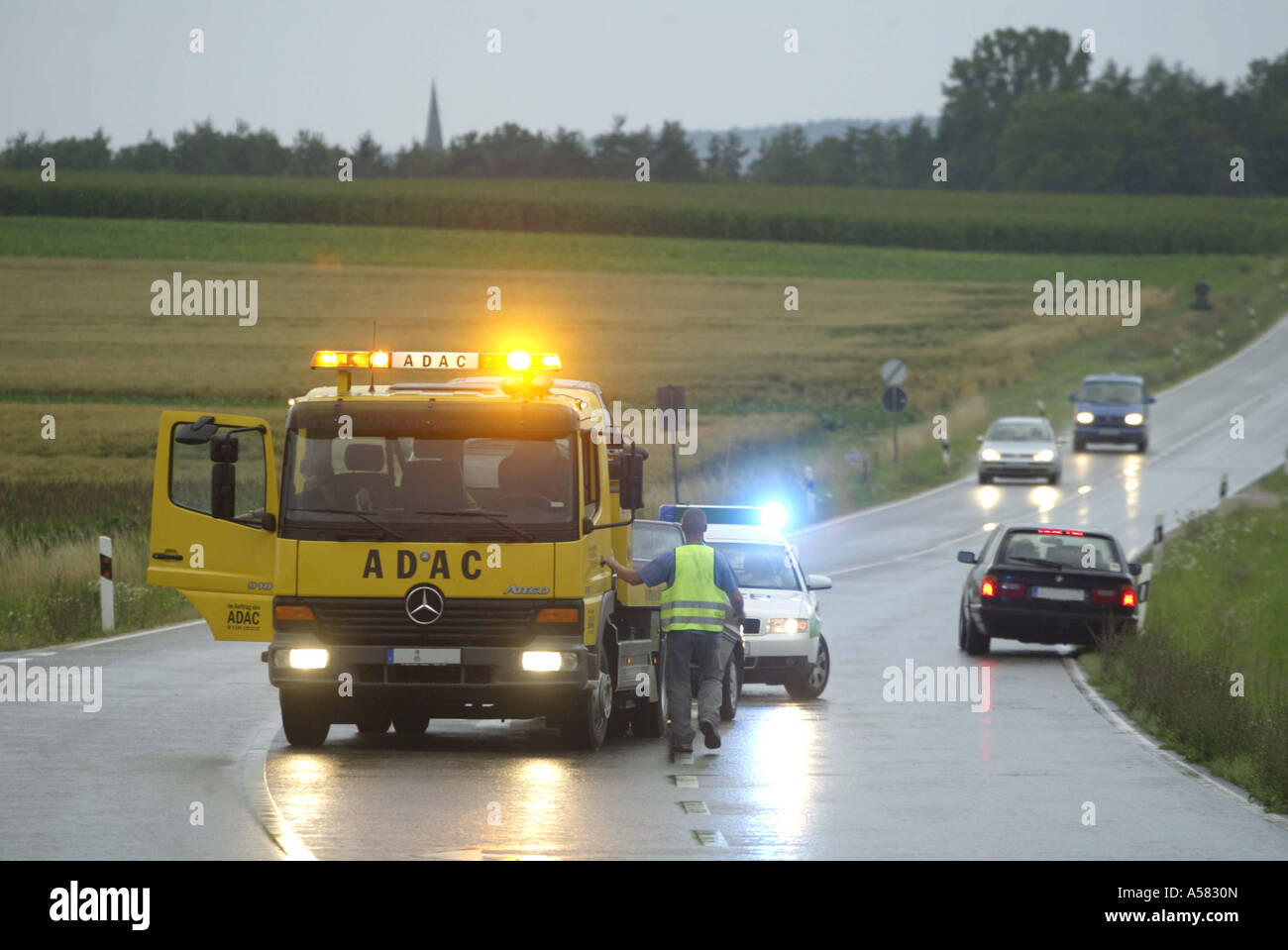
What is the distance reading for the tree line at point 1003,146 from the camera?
134750 millimetres

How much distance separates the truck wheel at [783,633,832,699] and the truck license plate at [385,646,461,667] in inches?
254

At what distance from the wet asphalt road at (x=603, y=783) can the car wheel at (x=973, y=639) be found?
0.78 meters

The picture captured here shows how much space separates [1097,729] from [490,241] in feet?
315

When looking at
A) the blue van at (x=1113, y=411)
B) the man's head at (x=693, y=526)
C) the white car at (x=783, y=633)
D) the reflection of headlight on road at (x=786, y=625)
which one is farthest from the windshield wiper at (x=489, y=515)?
the blue van at (x=1113, y=411)

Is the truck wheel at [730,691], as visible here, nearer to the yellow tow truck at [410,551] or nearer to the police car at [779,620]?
the police car at [779,620]

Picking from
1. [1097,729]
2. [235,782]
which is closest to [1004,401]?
[1097,729]

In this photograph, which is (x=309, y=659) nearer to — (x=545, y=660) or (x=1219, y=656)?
(x=545, y=660)

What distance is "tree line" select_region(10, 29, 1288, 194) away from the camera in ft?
442

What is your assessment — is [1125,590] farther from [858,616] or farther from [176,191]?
[176,191]

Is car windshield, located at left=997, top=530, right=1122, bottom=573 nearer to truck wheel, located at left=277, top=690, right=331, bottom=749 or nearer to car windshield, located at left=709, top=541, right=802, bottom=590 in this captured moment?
car windshield, located at left=709, top=541, right=802, bottom=590

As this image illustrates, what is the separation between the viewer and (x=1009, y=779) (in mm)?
14773

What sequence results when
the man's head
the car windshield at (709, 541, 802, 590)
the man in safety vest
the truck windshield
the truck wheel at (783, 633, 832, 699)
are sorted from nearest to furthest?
the truck windshield < the man in safety vest < the man's head < the truck wheel at (783, 633, 832, 699) < the car windshield at (709, 541, 802, 590)

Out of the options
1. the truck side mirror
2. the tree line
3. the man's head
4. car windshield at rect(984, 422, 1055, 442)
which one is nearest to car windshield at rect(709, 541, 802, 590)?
the man's head

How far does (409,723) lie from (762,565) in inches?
215
